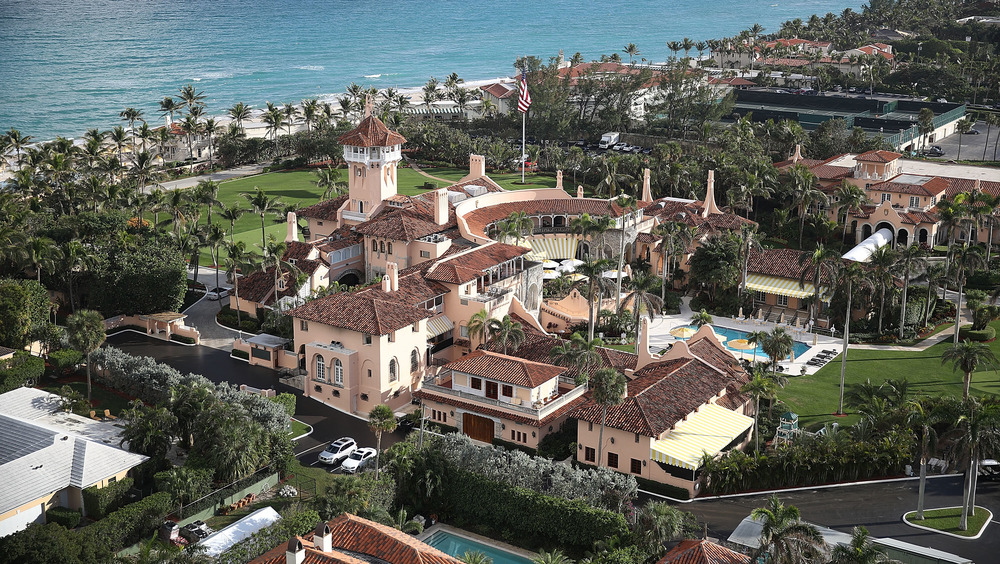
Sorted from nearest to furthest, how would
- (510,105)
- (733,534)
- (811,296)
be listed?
(733,534) < (811,296) < (510,105)

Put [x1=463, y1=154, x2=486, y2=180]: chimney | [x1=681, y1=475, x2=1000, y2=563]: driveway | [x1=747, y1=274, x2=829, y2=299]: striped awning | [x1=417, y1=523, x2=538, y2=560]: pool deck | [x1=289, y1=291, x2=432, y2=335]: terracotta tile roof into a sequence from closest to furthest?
1. [x1=681, y1=475, x2=1000, y2=563]: driveway
2. [x1=417, y1=523, x2=538, y2=560]: pool deck
3. [x1=289, y1=291, x2=432, y2=335]: terracotta tile roof
4. [x1=747, y1=274, x2=829, y2=299]: striped awning
5. [x1=463, y1=154, x2=486, y2=180]: chimney

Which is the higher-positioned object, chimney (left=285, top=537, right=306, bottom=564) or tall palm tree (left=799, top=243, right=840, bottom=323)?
tall palm tree (left=799, top=243, right=840, bottom=323)

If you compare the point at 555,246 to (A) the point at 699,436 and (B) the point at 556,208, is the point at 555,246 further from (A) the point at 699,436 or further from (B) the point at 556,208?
(A) the point at 699,436

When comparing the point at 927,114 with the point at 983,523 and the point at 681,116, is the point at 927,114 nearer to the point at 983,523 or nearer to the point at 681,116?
the point at 681,116

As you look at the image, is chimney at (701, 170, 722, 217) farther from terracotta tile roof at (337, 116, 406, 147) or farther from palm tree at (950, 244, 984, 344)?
terracotta tile roof at (337, 116, 406, 147)

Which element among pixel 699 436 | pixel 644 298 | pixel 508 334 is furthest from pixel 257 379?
pixel 699 436

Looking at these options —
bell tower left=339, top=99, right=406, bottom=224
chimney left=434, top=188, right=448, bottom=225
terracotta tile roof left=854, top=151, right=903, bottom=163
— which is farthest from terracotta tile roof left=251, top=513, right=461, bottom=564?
terracotta tile roof left=854, top=151, right=903, bottom=163

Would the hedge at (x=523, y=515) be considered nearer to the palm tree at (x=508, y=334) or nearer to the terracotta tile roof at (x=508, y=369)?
the terracotta tile roof at (x=508, y=369)

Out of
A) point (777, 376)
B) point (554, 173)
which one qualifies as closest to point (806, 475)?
point (777, 376)
